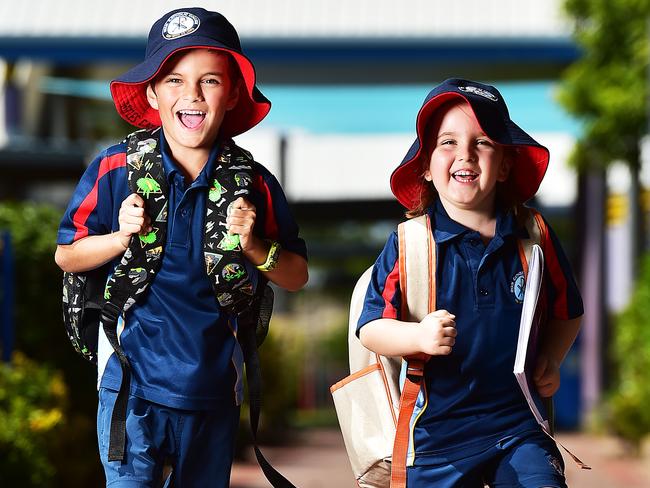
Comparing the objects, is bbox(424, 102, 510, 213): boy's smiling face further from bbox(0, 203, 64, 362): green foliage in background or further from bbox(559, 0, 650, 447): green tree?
bbox(559, 0, 650, 447): green tree

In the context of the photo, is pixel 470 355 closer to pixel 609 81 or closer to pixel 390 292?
pixel 390 292

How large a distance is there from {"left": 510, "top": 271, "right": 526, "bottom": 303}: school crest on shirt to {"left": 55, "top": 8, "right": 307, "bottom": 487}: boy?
62 cm

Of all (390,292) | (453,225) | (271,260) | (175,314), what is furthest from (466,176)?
(175,314)

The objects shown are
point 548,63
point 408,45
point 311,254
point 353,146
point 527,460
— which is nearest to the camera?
point 527,460

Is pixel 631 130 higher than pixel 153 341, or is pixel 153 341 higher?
pixel 631 130

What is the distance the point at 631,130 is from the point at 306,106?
4619 mm

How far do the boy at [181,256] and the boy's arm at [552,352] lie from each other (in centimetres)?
73

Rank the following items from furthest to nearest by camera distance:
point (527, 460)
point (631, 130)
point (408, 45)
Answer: point (408, 45)
point (631, 130)
point (527, 460)

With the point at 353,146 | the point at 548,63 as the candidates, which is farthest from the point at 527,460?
the point at 353,146

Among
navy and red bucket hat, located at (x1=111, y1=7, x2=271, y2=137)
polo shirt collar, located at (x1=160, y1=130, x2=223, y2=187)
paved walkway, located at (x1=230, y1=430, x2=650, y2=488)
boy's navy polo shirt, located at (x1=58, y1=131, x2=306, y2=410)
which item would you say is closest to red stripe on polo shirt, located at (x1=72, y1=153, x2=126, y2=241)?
boy's navy polo shirt, located at (x1=58, y1=131, x2=306, y2=410)

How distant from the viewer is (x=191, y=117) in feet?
12.7

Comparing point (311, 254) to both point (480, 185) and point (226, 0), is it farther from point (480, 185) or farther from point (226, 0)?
point (480, 185)

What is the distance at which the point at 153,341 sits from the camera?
3.82 m

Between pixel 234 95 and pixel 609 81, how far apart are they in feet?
29.4
